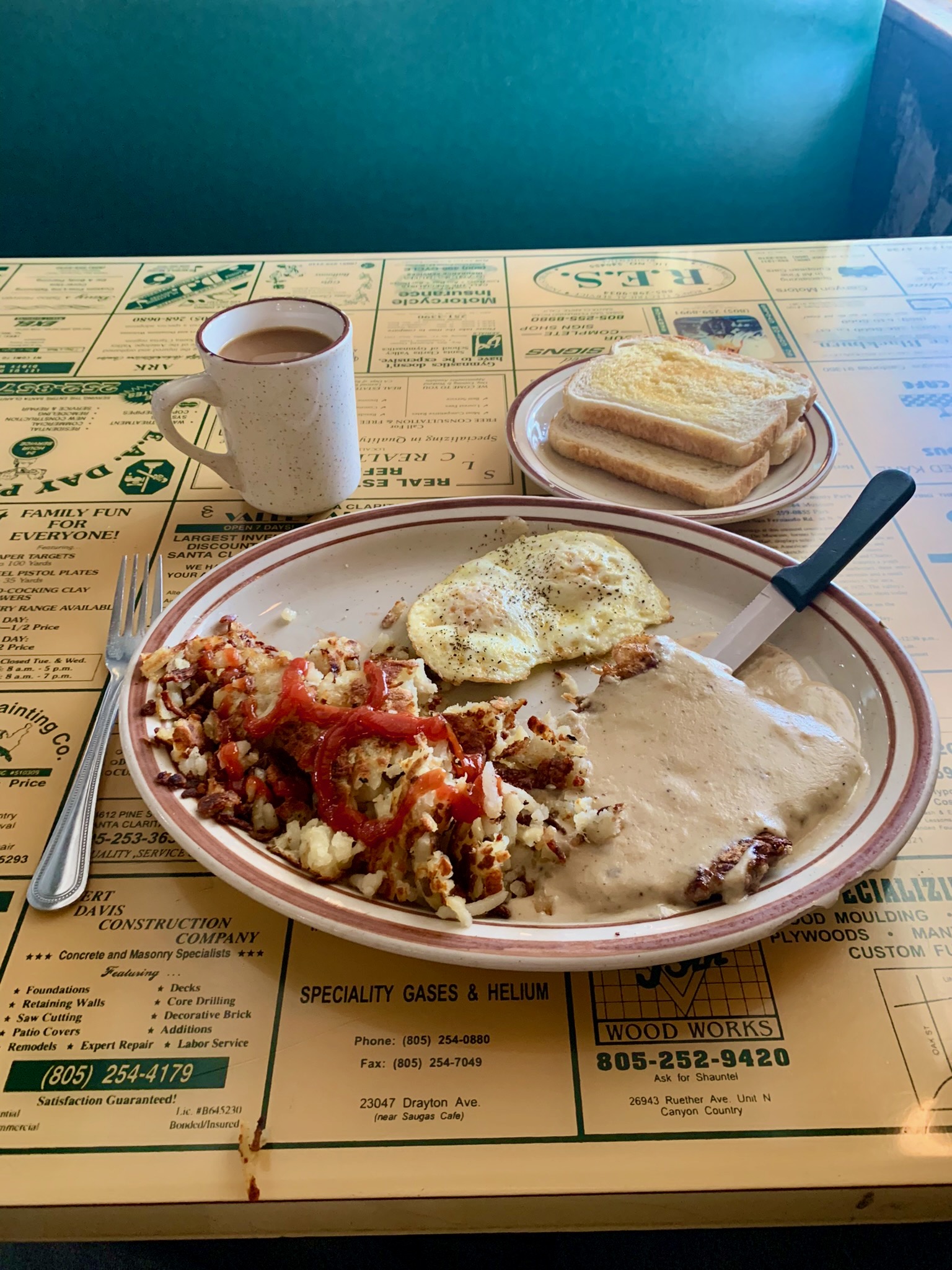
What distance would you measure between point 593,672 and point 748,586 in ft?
0.94

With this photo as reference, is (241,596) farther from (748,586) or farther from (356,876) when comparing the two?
(748,586)

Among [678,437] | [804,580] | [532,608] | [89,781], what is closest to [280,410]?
[532,608]

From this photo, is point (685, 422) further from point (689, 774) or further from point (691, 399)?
point (689, 774)

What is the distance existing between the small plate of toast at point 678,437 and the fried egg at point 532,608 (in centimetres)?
17

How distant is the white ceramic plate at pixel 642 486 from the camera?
4.95 ft

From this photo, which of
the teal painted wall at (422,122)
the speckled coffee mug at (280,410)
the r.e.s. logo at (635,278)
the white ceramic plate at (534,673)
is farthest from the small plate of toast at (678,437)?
the teal painted wall at (422,122)

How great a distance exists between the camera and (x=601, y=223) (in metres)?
4.11

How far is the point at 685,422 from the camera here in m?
1.71

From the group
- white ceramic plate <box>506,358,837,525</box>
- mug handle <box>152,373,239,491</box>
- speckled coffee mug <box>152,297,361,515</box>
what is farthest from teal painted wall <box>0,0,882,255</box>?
mug handle <box>152,373,239,491</box>

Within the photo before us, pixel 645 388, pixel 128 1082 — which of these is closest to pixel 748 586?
pixel 645 388

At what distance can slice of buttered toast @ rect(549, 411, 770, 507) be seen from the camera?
1.58 metres

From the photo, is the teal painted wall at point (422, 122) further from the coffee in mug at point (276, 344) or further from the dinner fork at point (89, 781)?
the dinner fork at point (89, 781)

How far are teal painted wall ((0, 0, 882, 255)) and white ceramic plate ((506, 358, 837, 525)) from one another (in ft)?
8.82

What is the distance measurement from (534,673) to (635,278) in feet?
5.13
